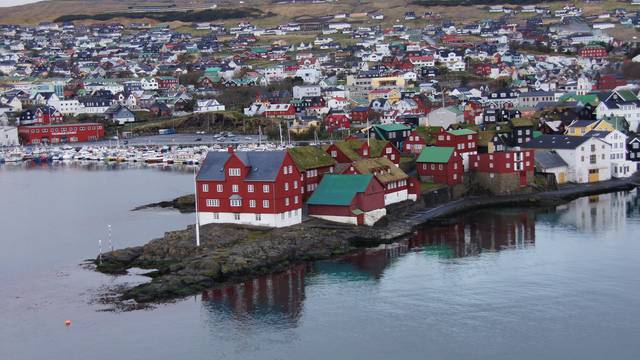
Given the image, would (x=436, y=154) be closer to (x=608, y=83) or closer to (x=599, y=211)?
(x=599, y=211)

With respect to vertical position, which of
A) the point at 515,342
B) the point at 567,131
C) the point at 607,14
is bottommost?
the point at 515,342

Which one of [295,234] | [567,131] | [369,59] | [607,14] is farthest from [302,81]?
[295,234]

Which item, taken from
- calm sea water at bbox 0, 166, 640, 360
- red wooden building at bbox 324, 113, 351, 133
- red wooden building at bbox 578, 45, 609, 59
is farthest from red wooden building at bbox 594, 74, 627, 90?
calm sea water at bbox 0, 166, 640, 360

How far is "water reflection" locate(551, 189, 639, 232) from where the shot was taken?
18.9 meters

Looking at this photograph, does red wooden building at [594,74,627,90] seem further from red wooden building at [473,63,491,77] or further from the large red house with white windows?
the large red house with white windows

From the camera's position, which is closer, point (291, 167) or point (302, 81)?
point (291, 167)

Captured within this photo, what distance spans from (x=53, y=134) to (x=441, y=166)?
78.5 feet

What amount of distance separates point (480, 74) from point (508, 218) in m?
29.5

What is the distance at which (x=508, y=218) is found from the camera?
1995 centimetres

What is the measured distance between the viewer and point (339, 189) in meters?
18.3

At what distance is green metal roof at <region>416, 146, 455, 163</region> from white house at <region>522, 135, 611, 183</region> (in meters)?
3.38

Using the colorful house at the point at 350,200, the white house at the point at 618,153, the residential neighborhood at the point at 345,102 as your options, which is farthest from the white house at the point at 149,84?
the colorful house at the point at 350,200

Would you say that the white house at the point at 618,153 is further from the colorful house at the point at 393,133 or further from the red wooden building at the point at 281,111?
the red wooden building at the point at 281,111

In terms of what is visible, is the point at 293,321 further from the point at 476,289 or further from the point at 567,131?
the point at 567,131
